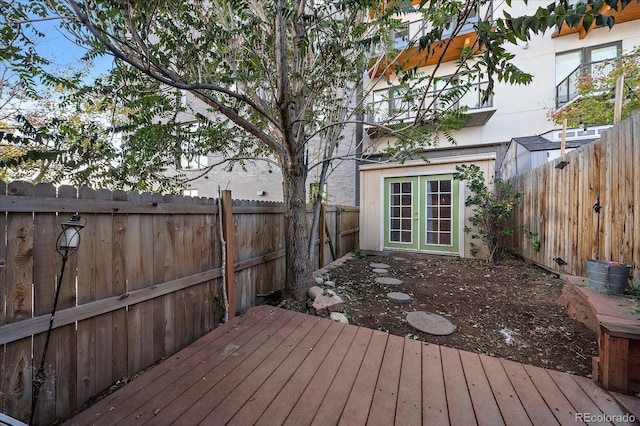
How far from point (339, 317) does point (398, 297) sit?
118cm

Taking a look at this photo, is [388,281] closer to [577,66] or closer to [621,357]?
[621,357]

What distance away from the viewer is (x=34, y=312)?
5.30 ft

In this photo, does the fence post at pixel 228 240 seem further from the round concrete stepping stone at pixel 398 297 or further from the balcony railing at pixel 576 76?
the balcony railing at pixel 576 76

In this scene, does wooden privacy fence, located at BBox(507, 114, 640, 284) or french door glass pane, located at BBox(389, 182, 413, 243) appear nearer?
wooden privacy fence, located at BBox(507, 114, 640, 284)

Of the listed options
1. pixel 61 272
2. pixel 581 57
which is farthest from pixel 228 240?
pixel 581 57

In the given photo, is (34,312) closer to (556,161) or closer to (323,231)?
(323,231)

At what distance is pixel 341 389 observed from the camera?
1.86 meters

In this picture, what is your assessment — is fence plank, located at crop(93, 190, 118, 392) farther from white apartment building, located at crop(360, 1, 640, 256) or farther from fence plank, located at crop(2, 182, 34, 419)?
white apartment building, located at crop(360, 1, 640, 256)

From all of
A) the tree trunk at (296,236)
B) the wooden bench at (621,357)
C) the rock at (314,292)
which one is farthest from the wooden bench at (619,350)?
the tree trunk at (296,236)

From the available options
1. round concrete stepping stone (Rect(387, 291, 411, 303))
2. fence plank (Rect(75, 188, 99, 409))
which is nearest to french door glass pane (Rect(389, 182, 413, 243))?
round concrete stepping stone (Rect(387, 291, 411, 303))

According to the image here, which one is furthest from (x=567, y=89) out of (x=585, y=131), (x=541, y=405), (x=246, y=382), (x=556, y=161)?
(x=246, y=382)

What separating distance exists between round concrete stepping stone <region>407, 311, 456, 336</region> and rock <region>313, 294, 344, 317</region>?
2.74ft

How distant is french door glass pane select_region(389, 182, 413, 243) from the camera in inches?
277

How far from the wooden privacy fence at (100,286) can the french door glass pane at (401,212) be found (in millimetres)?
5117
